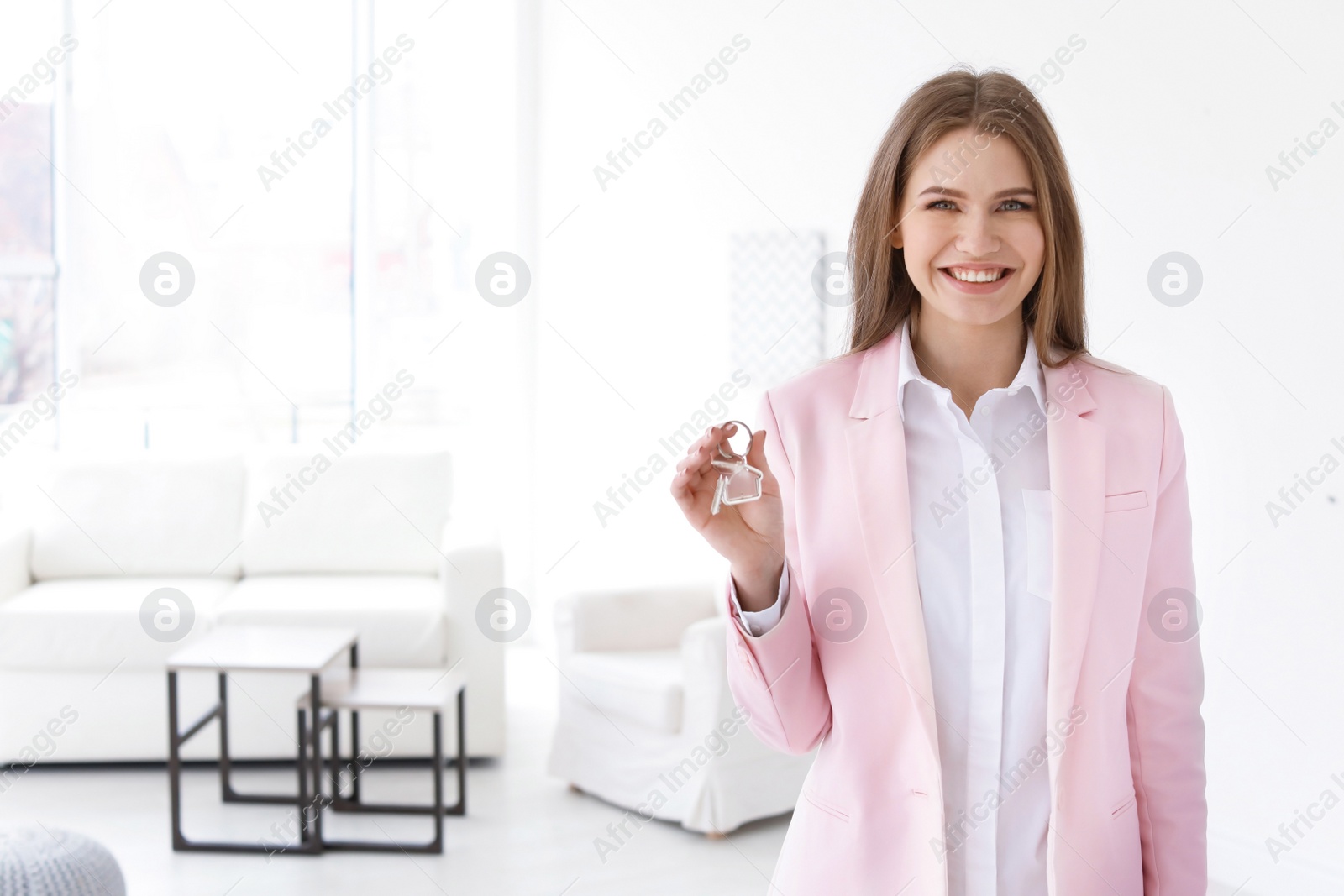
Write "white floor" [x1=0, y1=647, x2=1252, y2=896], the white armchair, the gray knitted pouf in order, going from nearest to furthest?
the gray knitted pouf < "white floor" [x1=0, y1=647, x2=1252, y2=896] < the white armchair

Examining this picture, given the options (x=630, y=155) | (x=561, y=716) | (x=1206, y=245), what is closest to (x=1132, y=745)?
(x=1206, y=245)

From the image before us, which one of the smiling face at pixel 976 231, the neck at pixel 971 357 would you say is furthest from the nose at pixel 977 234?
the neck at pixel 971 357

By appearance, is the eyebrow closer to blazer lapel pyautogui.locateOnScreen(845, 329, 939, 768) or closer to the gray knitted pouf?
blazer lapel pyautogui.locateOnScreen(845, 329, 939, 768)

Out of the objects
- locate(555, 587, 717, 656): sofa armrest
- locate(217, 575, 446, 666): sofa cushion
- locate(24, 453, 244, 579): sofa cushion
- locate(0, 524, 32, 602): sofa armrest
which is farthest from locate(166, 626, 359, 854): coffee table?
locate(0, 524, 32, 602): sofa armrest

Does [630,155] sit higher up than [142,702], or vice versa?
[630,155]

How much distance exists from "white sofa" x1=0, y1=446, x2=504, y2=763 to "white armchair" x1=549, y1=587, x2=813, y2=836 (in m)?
0.33

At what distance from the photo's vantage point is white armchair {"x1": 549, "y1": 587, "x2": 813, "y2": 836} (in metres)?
3.15

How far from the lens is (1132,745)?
115 centimetres

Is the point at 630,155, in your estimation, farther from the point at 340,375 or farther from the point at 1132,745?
the point at 1132,745

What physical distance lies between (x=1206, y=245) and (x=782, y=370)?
1.54m

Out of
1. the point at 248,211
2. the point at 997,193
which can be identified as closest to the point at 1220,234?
the point at 997,193

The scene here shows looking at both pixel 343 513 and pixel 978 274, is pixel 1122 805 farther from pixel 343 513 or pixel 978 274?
pixel 343 513

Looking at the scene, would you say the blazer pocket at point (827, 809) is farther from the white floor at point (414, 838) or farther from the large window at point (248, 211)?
the large window at point (248, 211)

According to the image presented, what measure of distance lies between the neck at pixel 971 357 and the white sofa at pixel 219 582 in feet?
8.61
